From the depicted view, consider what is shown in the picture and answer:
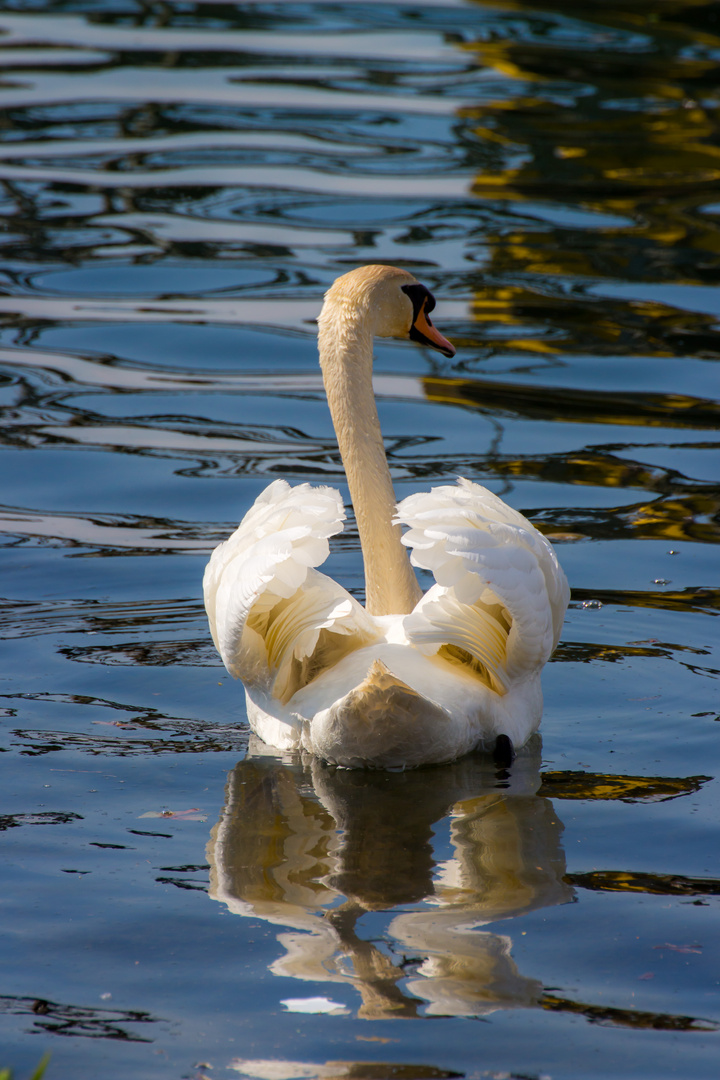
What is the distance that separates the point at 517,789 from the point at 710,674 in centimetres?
127

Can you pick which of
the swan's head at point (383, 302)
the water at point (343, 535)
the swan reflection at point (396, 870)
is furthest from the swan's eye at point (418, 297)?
the swan reflection at point (396, 870)

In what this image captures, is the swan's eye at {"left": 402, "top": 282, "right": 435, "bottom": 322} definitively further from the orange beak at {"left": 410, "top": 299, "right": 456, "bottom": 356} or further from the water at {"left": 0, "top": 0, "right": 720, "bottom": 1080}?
the water at {"left": 0, "top": 0, "right": 720, "bottom": 1080}

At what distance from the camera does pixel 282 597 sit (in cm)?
498

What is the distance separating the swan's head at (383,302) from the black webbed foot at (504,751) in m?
1.74

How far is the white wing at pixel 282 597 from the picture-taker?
472 cm

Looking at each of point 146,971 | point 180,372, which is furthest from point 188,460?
point 146,971

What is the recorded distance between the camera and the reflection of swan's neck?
18.6ft

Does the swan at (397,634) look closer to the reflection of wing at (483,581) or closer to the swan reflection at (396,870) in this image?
the reflection of wing at (483,581)

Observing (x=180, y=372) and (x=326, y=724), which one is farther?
(x=180, y=372)

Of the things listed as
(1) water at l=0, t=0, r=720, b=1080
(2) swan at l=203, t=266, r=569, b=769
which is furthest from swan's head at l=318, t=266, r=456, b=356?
(1) water at l=0, t=0, r=720, b=1080

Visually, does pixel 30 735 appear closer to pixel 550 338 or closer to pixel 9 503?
pixel 9 503

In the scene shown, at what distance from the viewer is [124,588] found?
7.04m

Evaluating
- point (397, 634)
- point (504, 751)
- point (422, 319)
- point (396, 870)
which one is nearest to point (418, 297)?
point (422, 319)

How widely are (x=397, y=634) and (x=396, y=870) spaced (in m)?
1.04
